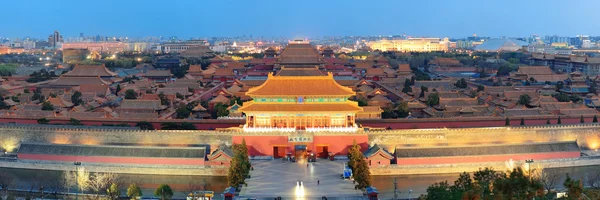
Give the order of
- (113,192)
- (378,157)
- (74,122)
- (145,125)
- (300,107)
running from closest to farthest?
1. (113,192)
2. (378,157)
3. (300,107)
4. (145,125)
5. (74,122)

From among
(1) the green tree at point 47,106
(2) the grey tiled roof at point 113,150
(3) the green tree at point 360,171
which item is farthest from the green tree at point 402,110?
(1) the green tree at point 47,106

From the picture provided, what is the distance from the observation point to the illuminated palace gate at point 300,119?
25.8m

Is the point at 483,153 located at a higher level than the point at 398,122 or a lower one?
lower

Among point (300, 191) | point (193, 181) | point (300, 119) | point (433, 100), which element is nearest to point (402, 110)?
point (433, 100)

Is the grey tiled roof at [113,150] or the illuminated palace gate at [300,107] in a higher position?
the illuminated palace gate at [300,107]

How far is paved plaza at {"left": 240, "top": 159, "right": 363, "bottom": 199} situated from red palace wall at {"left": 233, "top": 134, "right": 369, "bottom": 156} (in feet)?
2.44

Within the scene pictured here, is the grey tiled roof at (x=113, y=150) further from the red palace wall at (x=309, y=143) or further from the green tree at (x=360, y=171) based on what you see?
the green tree at (x=360, y=171)

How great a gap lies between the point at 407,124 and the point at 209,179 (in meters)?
10.8

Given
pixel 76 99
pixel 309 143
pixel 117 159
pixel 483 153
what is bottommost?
pixel 117 159

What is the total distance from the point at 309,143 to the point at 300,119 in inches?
44.3

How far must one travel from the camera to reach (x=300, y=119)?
26.3 metres

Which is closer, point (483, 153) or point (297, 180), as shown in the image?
point (297, 180)

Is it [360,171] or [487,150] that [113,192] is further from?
[487,150]

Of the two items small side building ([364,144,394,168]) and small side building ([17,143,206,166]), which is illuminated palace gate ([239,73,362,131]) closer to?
small side building ([364,144,394,168])
